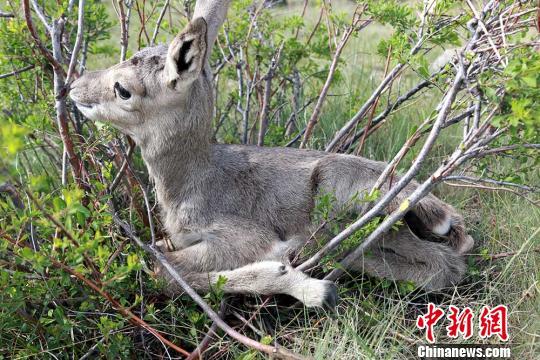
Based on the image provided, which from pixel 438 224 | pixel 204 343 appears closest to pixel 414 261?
pixel 438 224

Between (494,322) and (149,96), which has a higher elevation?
(149,96)

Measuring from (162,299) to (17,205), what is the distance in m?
1.02

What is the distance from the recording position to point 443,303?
399cm

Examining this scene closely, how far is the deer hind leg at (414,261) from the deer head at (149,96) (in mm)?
1416

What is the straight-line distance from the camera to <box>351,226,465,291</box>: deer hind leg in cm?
409

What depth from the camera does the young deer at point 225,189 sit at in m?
3.90

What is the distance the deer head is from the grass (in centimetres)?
117

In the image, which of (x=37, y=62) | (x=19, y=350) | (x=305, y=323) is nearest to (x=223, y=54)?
(x=37, y=62)

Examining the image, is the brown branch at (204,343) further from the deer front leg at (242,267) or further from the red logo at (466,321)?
the red logo at (466,321)

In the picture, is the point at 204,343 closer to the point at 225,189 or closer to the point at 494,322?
the point at 225,189

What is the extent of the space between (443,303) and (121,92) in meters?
2.36

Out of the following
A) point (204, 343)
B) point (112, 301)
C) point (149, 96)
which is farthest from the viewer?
point (149, 96)

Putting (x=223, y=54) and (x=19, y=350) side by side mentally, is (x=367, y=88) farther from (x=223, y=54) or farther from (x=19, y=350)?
(x=19, y=350)

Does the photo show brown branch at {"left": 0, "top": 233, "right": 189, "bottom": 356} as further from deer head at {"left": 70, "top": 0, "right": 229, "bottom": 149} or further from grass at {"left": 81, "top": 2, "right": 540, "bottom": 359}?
deer head at {"left": 70, "top": 0, "right": 229, "bottom": 149}
